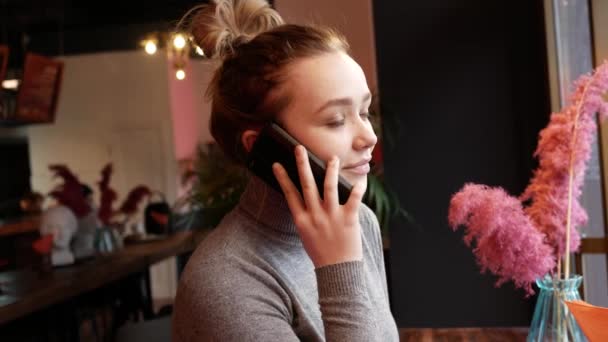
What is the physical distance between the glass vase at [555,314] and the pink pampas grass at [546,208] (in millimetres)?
31

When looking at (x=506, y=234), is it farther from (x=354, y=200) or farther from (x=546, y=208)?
(x=354, y=200)

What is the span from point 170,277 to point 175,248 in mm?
3015

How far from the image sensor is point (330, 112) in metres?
0.95

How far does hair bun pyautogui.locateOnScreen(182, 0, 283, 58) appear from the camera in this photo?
1.09 meters

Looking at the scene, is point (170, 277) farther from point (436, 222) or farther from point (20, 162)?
point (436, 222)

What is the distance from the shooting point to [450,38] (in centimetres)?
253

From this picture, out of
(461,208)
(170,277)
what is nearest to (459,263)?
(461,208)

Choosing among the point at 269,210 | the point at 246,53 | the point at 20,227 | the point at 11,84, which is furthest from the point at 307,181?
the point at 11,84

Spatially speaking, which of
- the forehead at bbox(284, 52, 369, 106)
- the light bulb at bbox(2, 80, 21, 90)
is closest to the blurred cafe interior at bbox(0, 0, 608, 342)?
the forehead at bbox(284, 52, 369, 106)

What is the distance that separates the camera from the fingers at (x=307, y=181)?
0.91m

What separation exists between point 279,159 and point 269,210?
126 millimetres

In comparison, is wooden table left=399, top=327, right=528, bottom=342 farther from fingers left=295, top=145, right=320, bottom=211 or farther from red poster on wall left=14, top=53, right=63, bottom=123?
red poster on wall left=14, top=53, right=63, bottom=123

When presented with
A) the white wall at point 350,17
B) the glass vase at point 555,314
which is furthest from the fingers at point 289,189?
the white wall at point 350,17

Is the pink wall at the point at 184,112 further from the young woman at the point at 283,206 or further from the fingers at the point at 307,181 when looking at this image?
the fingers at the point at 307,181
